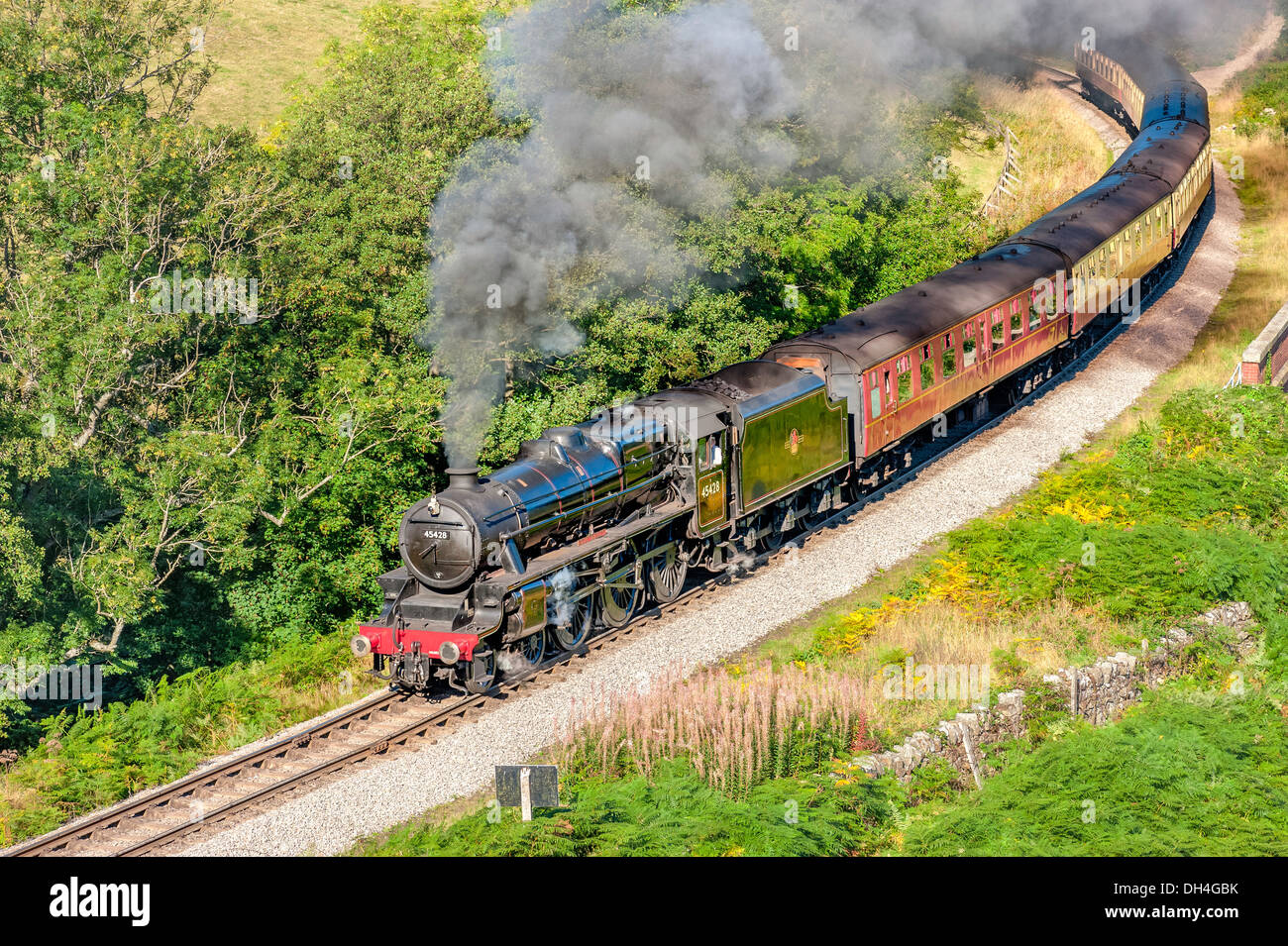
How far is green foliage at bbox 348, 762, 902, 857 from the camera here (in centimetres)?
1030

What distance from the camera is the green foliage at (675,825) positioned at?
10.3 m

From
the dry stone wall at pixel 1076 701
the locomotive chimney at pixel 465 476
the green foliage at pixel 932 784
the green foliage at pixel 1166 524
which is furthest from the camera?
the green foliage at pixel 1166 524

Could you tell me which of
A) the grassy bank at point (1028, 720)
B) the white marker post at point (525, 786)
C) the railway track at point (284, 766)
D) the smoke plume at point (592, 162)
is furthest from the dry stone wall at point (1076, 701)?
the smoke plume at point (592, 162)

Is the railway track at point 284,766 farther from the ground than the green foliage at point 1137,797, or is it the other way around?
the green foliage at point 1137,797

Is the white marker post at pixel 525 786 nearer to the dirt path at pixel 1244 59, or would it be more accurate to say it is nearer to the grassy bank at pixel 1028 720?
the grassy bank at pixel 1028 720

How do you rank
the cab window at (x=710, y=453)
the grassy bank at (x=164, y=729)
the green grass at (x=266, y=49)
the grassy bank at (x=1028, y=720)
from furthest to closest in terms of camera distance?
the green grass at (x=266, y=49) < the cab window at (x=710, y=453) < the grassy bank at (x=164, y=729) < the grassy bank at (x=1028, y=720)

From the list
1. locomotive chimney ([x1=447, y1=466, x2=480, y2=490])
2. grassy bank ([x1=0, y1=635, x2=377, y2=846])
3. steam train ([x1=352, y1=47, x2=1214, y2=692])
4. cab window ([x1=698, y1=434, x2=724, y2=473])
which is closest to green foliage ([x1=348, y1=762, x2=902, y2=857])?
steam train ([x1=352, y1=47, x2=1214, y2=692])

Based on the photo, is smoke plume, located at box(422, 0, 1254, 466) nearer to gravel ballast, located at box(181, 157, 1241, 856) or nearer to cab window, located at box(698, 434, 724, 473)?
cab window, located at box(698, 434, 724, 473)

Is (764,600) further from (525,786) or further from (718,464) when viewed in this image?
(525,786)

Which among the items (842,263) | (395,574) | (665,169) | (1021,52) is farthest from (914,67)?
(395,574)

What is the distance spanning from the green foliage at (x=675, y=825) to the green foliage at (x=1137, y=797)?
2.23 feet

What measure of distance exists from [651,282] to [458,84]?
5579mm

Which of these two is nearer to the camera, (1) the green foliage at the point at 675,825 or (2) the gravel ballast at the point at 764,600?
(1) the green foliage at the point at 675,825

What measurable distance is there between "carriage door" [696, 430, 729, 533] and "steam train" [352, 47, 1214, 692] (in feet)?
0.10
